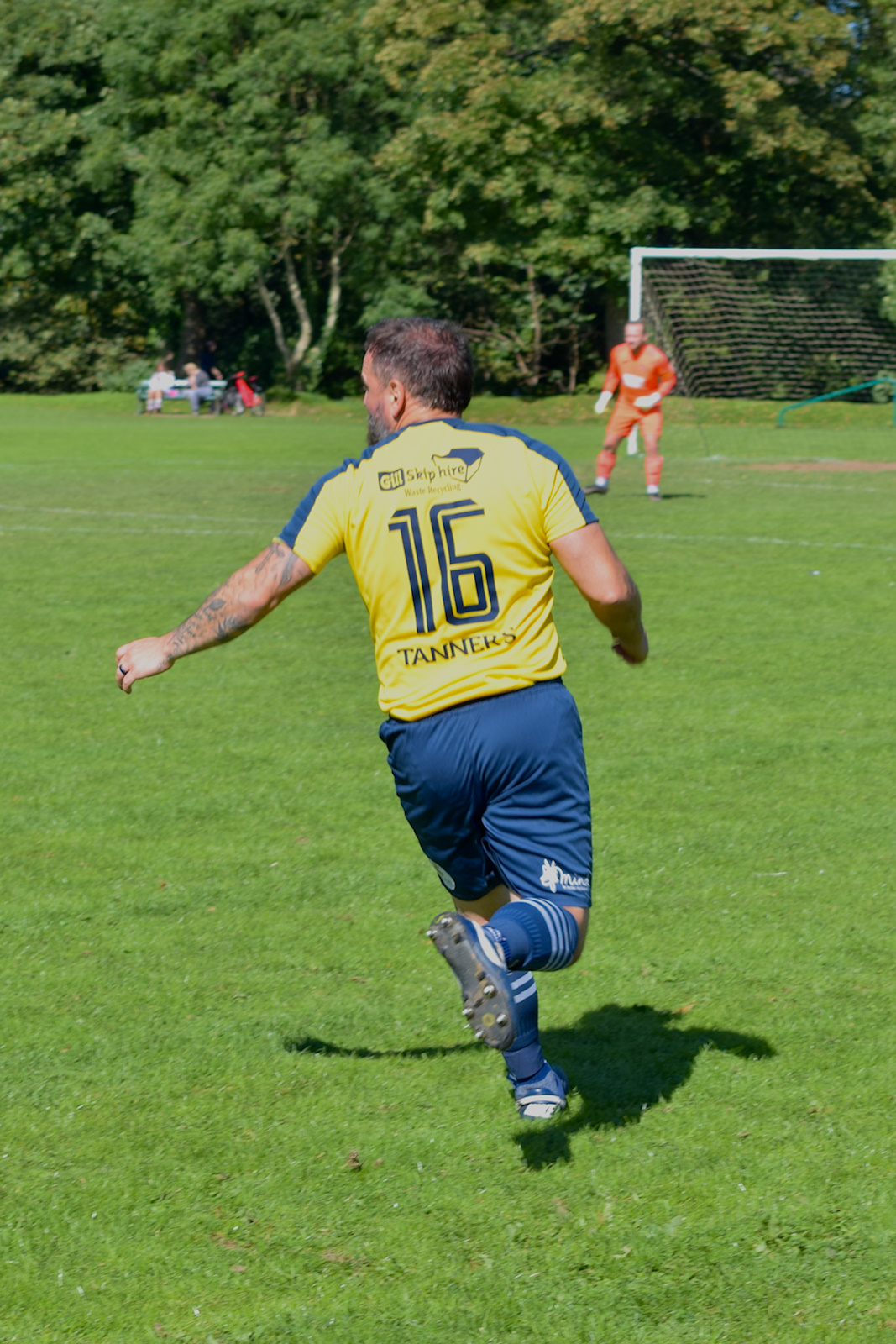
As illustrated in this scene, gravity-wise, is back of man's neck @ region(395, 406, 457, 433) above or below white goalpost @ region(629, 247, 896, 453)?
above

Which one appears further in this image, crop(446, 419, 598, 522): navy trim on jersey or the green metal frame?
the green metal frame

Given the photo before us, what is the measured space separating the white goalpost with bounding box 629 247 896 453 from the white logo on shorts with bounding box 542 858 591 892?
28.2m

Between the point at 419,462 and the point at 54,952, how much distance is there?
2619mm

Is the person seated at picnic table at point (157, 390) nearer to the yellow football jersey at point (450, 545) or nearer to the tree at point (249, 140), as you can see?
the tree at point (249, 140)

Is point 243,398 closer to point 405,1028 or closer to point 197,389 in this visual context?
point 197,389

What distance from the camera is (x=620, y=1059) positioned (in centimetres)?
456

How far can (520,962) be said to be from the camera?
3.64 metres

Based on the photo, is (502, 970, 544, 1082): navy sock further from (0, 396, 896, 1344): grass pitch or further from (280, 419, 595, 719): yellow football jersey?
(280, 419, 595, 719): yellow football jersey

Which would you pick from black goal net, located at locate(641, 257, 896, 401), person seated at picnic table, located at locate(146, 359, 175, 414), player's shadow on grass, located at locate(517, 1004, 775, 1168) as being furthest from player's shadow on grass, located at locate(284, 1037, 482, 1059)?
person seated at picnic table, located at locate(146, 359, 175, 414)

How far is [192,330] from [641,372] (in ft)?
115

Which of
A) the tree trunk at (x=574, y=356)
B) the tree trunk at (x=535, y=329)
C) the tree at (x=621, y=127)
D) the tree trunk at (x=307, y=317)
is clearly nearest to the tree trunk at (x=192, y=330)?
the tree trunk at (x=307, y=317)

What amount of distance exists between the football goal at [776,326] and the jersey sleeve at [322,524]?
28.1m

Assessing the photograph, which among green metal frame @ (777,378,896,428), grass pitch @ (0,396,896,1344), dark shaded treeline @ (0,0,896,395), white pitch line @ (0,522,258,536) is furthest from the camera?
dark shaded treeline @ (0,0,896,395)

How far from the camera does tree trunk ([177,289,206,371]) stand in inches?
2039
